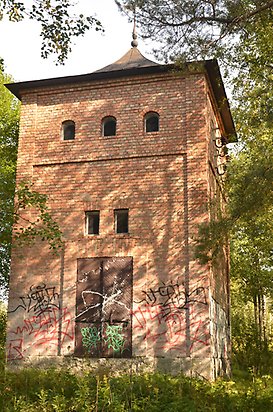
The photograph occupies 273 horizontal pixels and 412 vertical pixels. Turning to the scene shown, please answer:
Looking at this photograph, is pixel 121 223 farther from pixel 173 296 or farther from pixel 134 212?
pixel 173 296

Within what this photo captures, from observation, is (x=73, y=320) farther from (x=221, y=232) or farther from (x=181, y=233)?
(x=221, y=232)

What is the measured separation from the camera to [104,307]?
12.8 meters

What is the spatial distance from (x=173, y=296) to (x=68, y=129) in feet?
17.7

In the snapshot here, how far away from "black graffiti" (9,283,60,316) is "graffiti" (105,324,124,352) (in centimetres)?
143

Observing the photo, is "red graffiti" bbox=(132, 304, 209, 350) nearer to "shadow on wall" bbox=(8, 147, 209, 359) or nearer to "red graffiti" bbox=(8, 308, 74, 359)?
"shadow on wall" bbox=(8, 147, 209, 359)

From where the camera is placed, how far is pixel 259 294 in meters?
23.0

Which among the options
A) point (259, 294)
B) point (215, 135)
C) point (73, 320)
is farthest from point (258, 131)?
point (259, 294)

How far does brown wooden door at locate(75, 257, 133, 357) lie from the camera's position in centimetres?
1252

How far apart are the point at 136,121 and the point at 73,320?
5231 millimetres

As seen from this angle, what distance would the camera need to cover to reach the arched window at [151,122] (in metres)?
13.9

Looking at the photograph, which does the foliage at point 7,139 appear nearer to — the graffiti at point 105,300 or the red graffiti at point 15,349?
the red graffiti at point 15,349

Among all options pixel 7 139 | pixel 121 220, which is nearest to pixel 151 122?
pixel 121 220

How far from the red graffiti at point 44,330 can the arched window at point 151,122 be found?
5.01 m

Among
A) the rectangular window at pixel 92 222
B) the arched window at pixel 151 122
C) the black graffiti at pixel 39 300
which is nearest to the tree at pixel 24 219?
the rectangular window at pixel 92 222
